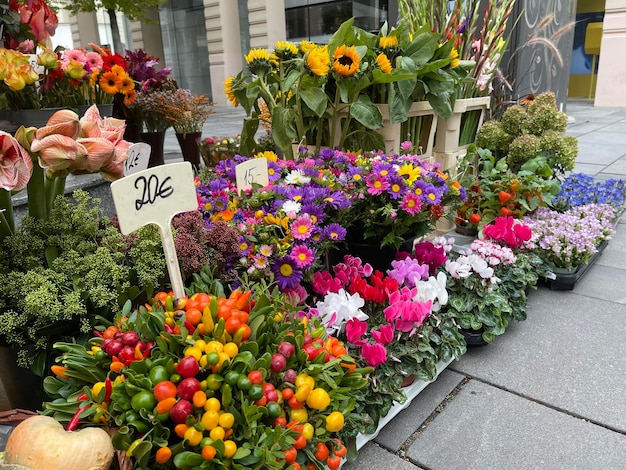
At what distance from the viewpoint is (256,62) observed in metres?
2.67

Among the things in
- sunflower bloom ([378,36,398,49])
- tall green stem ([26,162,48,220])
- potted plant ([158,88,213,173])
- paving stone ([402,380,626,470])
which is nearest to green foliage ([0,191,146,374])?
tall green stem ([26,162,48,220])

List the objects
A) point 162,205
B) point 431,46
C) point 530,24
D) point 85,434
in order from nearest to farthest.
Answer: point 85,434 → point 162,205 → point 431,46 → point 530,24

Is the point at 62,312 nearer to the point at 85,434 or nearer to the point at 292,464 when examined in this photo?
the point at 85,434

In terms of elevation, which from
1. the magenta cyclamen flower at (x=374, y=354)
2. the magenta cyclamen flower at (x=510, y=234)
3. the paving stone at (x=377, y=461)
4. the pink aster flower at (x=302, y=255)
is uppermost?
the pink aster flower at (x=302, y=255)

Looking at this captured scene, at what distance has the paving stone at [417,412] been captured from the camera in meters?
1.75

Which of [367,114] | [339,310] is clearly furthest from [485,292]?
[367,114]

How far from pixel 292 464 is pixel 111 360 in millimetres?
525

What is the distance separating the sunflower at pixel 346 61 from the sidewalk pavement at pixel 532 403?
Answer: 1465mm

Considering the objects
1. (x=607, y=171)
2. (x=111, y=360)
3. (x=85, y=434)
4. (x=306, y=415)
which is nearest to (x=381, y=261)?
(x=306, y=415)

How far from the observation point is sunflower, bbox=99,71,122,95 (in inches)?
105

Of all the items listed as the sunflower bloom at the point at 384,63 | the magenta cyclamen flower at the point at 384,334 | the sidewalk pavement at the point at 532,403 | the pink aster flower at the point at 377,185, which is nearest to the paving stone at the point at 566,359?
the sidewalk pavement at the point at 532,403

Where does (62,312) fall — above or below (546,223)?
above

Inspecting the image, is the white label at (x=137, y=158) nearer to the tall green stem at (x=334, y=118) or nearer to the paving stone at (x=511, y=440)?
the tall green stem at (x=334, y=118)

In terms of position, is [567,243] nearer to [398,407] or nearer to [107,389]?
[398,407]
